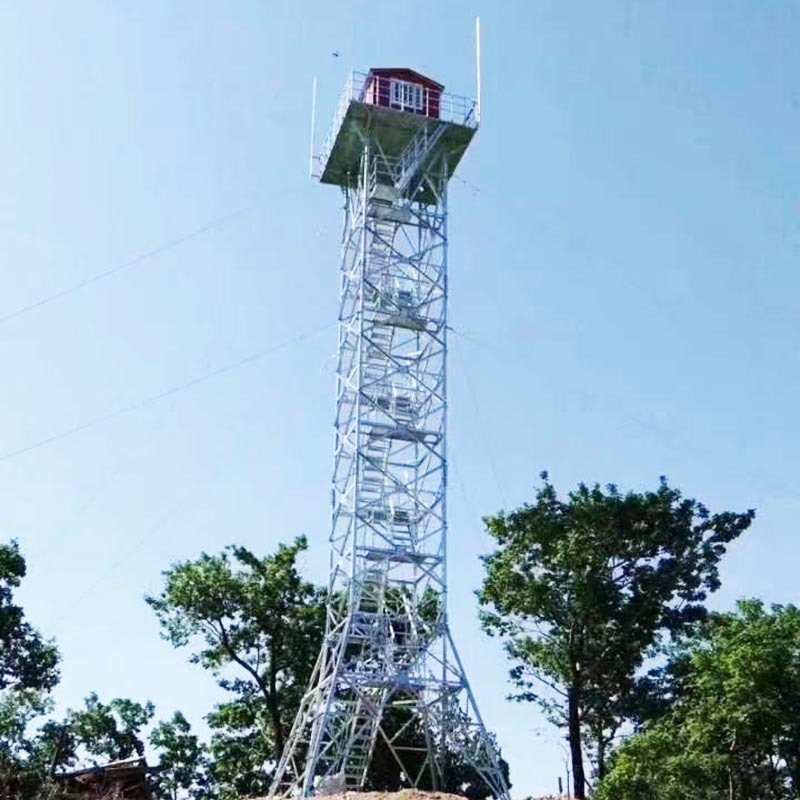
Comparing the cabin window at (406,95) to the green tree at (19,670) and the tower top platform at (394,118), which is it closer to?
the tower top platform at (394,118)

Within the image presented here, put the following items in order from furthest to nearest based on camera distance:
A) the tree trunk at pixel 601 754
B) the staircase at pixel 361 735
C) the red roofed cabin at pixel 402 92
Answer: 1. the tree trunk at pixel 601 754
2. the red roofed cabin at pixel 402 92
3. the staircase at pixel 361 735

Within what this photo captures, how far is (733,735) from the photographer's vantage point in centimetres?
2575

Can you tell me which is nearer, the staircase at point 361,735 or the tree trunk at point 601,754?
the staircase at point 361,735

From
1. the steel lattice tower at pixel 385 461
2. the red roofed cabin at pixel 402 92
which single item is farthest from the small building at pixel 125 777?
the red roofed cabin at pixel 402 92

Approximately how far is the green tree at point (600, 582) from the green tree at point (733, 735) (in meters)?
1.76

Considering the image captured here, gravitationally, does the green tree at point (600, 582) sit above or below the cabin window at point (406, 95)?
below

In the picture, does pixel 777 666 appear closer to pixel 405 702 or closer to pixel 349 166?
pixel 405 702

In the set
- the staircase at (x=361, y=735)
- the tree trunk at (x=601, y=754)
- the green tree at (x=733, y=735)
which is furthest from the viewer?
the tree trunk at (x=601, y=754)

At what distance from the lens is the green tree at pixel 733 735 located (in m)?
24.8

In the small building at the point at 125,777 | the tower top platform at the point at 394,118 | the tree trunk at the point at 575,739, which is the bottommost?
the small building at the point at 125,777

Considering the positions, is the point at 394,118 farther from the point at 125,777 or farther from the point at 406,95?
the point at 125,777

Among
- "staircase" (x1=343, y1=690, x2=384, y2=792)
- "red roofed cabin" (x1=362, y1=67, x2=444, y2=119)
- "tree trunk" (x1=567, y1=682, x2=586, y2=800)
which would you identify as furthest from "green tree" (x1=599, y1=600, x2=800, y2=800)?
"red roofed cabin" (x1=362, y1=67, x2=444, y2=119)

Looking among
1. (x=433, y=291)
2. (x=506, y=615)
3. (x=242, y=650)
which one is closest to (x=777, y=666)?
(x=506, y=615)

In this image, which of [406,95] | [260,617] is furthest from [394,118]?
[260,617]
